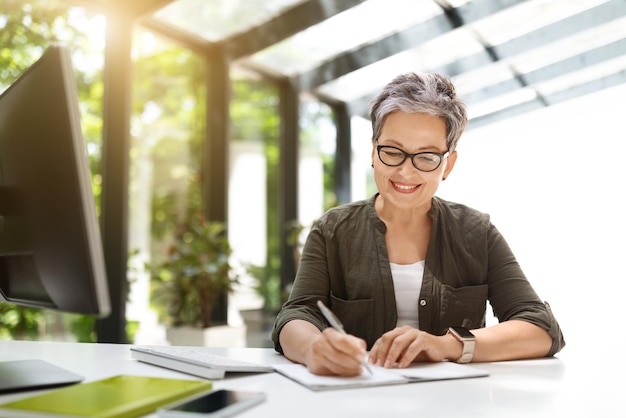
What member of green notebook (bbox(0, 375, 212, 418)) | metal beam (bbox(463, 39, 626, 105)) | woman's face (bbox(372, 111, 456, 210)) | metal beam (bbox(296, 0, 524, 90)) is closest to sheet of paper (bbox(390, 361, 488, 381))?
green notebook (bbox(0, 375, 212, 418))

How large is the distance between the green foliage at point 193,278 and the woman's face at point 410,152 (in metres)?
2.64

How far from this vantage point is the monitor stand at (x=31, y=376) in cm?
107

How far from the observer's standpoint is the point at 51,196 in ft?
3.15

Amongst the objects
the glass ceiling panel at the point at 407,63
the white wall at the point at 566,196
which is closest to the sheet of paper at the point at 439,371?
the white wall at the point at 566,196

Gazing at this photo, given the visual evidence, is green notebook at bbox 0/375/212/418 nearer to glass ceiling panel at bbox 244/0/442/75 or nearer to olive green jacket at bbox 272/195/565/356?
olive green jacket at bbox 272/195/565/356

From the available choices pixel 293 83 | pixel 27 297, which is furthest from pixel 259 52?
pixel 27 297

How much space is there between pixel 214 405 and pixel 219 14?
13.4 ft

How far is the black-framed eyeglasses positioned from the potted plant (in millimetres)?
2691

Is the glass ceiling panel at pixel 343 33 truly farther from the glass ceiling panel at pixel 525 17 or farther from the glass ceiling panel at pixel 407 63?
the glass ceiling panel at pixel 525 17

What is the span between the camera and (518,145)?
19.1ft

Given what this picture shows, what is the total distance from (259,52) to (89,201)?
4.24 meters

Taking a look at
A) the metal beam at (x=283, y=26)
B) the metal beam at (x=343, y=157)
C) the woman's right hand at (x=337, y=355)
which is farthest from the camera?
the metal beam at (x=343, y=157)

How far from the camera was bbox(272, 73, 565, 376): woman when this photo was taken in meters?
1.75

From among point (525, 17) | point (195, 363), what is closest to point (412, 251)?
point (195, 363)
